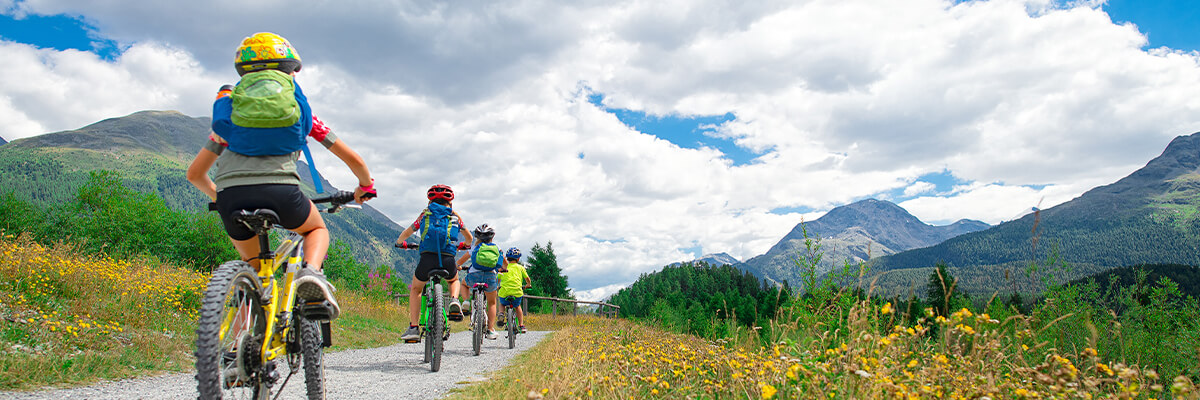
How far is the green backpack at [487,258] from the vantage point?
8305 mm

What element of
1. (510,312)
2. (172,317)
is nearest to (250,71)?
(172,317)

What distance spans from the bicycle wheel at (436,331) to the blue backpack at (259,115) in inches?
149

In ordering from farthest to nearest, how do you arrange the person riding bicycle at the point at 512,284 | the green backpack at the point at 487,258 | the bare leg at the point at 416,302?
→ the person riding bicycle at the point at 512,284 < the green backpack at the point at 487,258 < the bare leg at the point at 416,302

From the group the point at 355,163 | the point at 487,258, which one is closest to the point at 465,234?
the point at 487,258

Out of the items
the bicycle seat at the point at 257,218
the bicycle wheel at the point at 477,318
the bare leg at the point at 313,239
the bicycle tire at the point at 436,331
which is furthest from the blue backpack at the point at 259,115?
the bicycle wheel at the point at 477,318

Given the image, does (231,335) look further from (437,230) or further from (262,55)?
(437,230)

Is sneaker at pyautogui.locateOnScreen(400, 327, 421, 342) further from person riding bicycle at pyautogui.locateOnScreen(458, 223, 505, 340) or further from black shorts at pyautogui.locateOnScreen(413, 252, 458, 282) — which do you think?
person riding bicycle at pyautogui.locateOnScreen(458, 223, 505, 340)

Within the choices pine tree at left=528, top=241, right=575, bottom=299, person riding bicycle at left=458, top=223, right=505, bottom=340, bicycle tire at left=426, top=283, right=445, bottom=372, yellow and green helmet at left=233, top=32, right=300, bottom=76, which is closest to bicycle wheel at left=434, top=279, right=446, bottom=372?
bicycle tire at left=426, top=283, right=445, bottom=372

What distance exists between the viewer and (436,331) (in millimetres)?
6191

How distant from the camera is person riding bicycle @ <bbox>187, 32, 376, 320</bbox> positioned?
268cm

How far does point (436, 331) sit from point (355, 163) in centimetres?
342

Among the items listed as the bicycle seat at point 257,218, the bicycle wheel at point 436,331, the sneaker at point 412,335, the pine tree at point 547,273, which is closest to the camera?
the bicycle seat at point 257,218

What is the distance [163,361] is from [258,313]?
161 inches

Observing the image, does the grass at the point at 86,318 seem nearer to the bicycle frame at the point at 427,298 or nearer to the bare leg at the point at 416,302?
the bare leg at the point at 416,302
